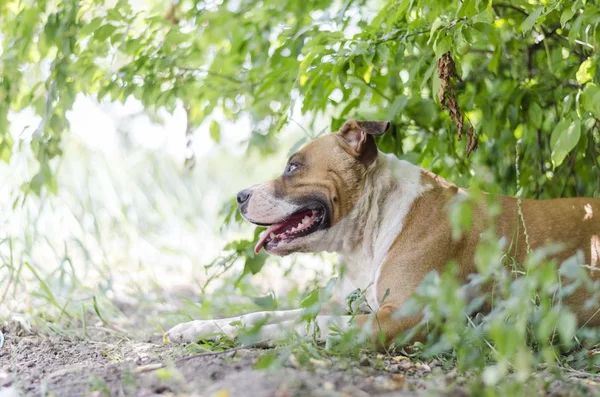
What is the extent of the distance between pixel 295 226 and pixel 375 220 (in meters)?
0.41

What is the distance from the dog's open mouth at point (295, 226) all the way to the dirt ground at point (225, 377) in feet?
2.67

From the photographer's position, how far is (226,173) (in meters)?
10.3

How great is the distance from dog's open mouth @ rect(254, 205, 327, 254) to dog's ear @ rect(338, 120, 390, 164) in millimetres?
337

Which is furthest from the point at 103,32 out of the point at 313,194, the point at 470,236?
the point at 470,236

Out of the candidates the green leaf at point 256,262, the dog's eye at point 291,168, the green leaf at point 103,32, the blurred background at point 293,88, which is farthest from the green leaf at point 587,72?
the green leaf at point 103,32

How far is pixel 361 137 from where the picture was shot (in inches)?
153

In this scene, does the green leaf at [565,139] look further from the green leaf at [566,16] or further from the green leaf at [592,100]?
the green leaf at [566,16]

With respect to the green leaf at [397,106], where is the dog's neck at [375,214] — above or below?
below

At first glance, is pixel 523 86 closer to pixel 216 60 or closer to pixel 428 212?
pixel 428 212

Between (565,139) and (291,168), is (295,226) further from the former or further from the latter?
(565,139)

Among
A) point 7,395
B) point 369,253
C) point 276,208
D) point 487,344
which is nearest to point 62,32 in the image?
point 276,208

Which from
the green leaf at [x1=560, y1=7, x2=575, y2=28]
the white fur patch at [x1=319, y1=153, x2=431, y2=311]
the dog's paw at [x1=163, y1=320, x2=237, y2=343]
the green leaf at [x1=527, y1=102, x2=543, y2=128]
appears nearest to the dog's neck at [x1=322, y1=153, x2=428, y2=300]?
the white fur patch at [x1=319, y1=153, x2=431, y2=311]

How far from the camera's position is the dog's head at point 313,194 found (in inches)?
153


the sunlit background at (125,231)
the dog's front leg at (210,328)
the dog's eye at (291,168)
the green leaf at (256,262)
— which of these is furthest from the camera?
the sunlit background at (125,231)
